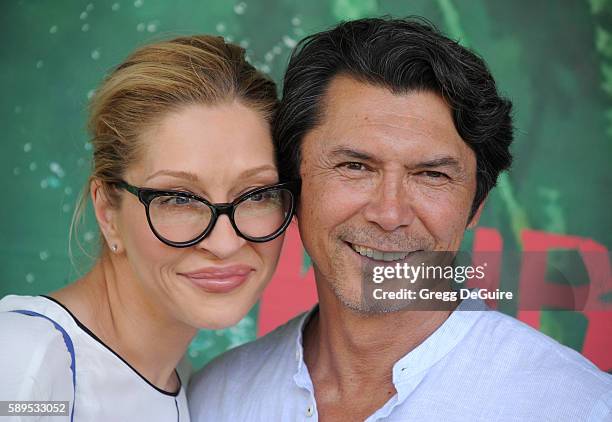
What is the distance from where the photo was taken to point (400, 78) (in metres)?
2.57

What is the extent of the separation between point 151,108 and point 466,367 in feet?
3.78

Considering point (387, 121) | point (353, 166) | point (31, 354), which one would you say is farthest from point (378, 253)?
point (31, 354)

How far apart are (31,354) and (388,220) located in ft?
3.38

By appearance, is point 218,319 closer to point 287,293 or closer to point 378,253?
point 378,253

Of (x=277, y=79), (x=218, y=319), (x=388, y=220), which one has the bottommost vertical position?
(x=218, y=319)

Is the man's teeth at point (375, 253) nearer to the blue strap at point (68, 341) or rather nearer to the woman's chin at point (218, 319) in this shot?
the woman's chin at point (218, 319)

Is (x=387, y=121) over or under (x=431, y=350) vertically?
over

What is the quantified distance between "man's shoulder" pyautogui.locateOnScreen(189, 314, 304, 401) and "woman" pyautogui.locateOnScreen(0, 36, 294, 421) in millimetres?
234

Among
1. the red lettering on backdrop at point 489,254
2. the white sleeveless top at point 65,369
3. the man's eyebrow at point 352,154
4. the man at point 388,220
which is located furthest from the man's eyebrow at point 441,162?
the red lettering on backdrop at point 489,254

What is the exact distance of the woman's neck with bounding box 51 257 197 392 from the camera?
2.47 metres

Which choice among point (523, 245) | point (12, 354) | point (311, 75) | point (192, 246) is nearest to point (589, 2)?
point (523, 245)

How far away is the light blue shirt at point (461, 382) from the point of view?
2284 millimetres

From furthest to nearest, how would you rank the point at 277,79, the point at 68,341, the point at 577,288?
1. the point at 277,79
2. the point at 577,288
3. the point at 68,341

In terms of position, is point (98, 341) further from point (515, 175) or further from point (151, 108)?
point (515, 175)
